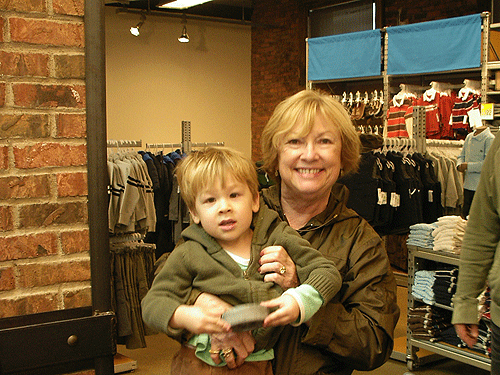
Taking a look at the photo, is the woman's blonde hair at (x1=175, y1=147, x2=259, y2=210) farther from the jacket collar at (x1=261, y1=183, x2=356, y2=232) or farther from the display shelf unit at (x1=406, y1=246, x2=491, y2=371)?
the display shelf unit at (x1=406, y1=246, x2=491, y2=371)

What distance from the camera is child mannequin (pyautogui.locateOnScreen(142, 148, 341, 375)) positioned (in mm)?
1387

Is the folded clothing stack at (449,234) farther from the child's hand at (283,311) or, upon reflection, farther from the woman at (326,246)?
the child's hand at (283,311)

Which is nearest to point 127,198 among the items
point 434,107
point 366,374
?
point 366,374

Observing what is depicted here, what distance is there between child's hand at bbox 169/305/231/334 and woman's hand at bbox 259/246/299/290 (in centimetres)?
17

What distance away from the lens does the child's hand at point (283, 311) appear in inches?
50.0

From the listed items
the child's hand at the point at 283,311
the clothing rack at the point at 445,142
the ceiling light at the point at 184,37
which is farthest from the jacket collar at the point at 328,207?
the ceiling light at the point at 184,37

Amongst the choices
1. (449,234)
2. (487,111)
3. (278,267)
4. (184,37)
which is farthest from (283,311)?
(184,37)

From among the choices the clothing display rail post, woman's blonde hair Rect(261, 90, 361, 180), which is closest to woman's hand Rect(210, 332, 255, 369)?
woman's blonde hair Rect(261, 90, 361, 180)

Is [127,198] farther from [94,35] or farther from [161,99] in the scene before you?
[161,99]

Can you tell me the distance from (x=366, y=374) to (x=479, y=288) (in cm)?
243

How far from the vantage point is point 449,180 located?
6125 millimetres

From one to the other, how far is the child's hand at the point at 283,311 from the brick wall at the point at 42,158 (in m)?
0.67

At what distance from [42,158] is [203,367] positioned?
75cm

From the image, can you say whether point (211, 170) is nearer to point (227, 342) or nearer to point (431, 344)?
point (227, 342)
